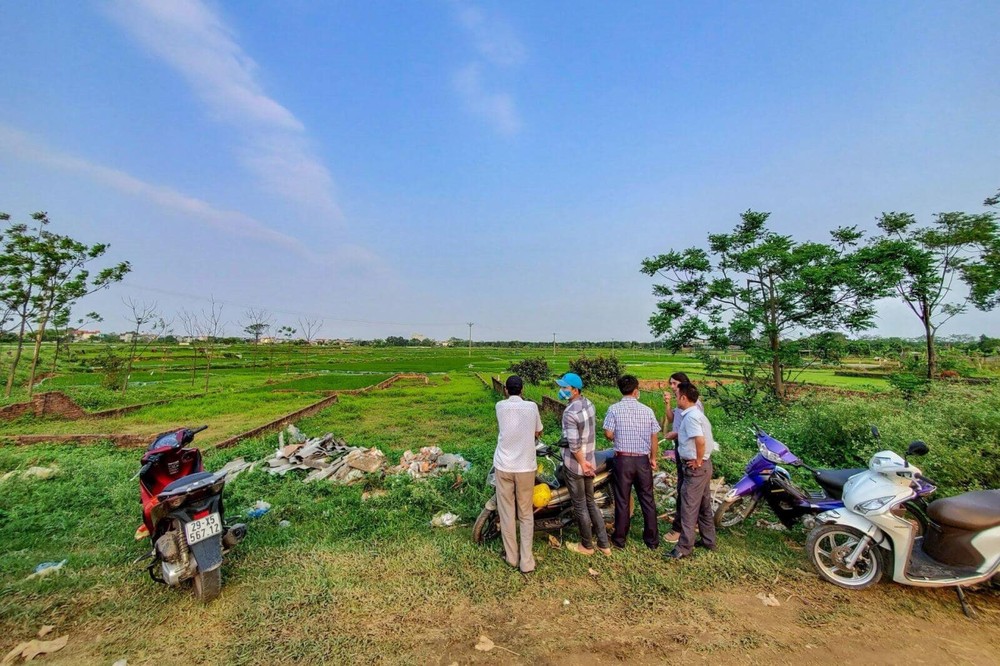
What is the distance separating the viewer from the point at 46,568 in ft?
11.2

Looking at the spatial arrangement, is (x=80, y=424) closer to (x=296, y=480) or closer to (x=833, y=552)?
(x=296, y=480)

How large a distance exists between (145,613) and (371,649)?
1816mm

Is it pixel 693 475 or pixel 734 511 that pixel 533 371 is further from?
pixel 693 475

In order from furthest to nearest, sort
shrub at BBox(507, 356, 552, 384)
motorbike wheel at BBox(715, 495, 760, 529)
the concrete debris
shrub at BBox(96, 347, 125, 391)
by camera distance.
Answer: shrub at BBox(507, 356, 552, 384) → shrub at BBox(96, 347, 125, 391) → the concrete debris → motorbike wheel at BBox(715, 495, 760, 529)

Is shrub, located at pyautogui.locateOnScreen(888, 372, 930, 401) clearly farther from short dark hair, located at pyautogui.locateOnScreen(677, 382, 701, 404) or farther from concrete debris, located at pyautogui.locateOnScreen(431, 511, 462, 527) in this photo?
concrete debris, located at pyautogui.locateOnScreen(431, 511, 462, 527)

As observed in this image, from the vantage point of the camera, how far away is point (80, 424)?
35.3 feet

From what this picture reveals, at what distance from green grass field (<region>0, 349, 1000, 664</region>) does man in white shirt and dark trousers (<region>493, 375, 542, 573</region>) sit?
207mm

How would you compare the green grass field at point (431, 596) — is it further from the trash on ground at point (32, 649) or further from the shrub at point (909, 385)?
the shrub at point (909, 385)

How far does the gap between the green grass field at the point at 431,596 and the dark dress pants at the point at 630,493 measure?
167 mm

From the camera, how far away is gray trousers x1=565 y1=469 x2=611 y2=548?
3.64 meters

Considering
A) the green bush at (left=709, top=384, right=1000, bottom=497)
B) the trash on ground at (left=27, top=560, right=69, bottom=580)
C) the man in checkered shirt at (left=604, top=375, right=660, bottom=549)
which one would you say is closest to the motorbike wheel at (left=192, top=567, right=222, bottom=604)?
the trash on ground at (left=27, top=560, right=69, bottom=580)

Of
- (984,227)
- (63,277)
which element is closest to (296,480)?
(984,227)

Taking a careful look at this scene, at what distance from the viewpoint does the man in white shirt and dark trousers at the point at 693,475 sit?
140 inches

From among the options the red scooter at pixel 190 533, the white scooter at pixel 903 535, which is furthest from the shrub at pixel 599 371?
the red scooter at pixel 190 533
